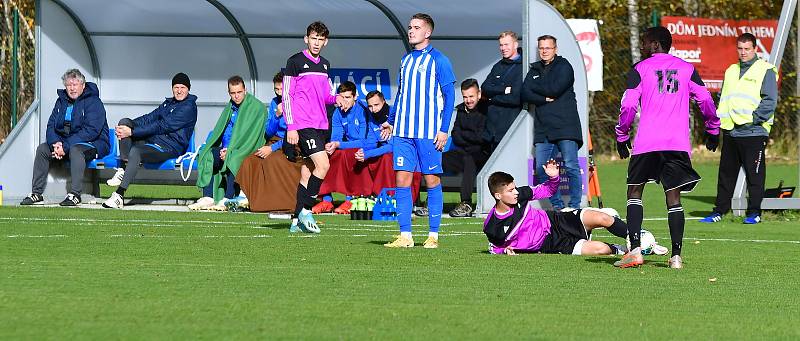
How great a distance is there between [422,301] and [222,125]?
10.7 metres

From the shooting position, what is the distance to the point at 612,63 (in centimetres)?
2925

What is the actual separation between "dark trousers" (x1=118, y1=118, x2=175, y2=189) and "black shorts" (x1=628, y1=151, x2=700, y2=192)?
9.26 m

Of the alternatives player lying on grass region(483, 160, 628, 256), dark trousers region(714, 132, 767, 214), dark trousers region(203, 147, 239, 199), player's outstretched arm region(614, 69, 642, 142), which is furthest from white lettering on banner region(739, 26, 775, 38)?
player's outstretched arm region(614, 69, 642, 142)

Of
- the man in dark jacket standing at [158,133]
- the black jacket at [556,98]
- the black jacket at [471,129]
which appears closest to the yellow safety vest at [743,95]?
the black jacket at [556,98]

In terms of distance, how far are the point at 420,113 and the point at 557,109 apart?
17.0 ft

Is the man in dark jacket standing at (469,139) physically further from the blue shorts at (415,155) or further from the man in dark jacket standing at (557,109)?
the blue shorts at (415,155)

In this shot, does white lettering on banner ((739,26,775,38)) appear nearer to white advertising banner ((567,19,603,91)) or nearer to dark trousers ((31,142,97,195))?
white advertising banner ((567,19,603,91))

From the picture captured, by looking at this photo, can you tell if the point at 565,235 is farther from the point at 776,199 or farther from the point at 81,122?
the point at 81,122

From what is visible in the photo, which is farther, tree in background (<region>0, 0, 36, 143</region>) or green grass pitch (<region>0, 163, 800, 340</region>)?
tree in background (<region>0, 0, 36, 143</region>)

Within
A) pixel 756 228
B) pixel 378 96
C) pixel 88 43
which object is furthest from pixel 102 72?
pixel 756 228

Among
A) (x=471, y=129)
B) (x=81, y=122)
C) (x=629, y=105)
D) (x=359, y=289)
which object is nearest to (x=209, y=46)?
(x=81, y=122)

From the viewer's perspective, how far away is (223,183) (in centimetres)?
1869

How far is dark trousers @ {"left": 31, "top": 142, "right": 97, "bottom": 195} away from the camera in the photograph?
61.7 ft

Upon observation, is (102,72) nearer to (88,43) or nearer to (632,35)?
(88,43)
